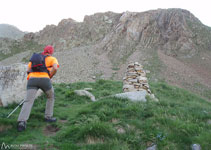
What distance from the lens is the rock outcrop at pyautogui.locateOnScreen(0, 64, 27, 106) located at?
22.9 feet

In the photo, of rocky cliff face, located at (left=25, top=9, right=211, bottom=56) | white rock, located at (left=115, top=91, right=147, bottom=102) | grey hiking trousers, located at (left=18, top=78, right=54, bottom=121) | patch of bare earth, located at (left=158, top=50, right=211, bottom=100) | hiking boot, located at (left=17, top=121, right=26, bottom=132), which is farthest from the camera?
rocky cliff face, located at (left=25, top=9, right=211, bottom=56)

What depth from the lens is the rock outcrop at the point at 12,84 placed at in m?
6.97

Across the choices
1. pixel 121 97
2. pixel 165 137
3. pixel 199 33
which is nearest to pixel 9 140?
pixel 165 137

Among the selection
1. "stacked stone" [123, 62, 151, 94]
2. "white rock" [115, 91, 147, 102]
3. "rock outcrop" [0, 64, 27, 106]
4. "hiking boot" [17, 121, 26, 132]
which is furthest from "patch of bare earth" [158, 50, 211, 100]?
"hiking boot" [17, 121, 26, 132]

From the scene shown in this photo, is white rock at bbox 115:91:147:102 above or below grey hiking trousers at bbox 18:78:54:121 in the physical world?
below

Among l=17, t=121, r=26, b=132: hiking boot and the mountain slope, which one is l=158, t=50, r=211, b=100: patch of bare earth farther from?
the mountain slope

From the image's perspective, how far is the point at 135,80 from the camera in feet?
32.1

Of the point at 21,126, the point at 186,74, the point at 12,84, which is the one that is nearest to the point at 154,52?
the point at 186,74

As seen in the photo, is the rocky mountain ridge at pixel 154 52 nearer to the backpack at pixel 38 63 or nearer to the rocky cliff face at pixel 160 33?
the rocky cliff face at pixel 160 33

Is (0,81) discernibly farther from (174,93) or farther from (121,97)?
(174,93)

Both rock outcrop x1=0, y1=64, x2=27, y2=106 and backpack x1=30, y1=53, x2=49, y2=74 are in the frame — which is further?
rock outcrop x1=0, y1=64, x2=27, y2=106

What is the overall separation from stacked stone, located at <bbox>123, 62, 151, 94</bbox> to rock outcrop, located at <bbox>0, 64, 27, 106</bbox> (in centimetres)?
576

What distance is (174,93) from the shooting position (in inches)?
515

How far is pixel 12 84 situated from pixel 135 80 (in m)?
6.76
